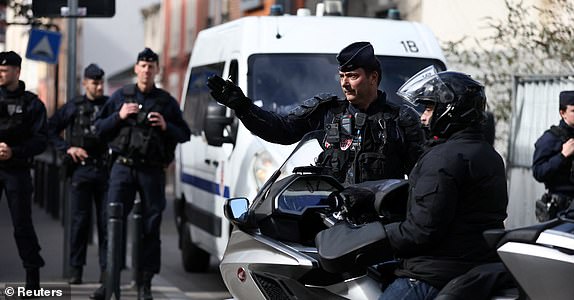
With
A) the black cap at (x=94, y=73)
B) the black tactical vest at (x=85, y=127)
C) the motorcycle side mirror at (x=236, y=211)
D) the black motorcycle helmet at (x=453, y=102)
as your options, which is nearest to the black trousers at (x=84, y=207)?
the black tactical vest at (x=85, y=127)

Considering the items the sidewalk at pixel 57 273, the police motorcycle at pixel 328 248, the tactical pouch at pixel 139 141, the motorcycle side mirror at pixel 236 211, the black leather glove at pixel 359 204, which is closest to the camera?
the police motorcycle at pixel 328 248

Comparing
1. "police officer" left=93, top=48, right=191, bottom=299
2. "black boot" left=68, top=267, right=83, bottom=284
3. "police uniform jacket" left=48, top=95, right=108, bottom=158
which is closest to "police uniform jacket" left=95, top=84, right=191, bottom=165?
"police officer" left=93, top=48, right=191, bottom=299

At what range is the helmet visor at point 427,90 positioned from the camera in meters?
4.24

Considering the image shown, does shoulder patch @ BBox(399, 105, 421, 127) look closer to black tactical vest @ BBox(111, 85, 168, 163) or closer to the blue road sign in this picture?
black tactical vest @ BBox(111, 85, 168, 163)

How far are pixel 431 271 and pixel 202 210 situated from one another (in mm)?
6804

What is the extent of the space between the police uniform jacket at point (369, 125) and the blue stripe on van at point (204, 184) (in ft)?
11.8

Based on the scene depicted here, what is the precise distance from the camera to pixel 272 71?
9805 millimetres

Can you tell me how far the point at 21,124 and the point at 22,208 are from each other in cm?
63

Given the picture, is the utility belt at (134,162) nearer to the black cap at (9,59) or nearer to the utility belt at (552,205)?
the black cap at (9,59)

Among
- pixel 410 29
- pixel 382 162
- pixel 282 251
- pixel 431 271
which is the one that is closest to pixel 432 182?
pixel 431 271

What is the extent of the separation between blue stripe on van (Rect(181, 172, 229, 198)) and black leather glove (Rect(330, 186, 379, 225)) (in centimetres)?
536

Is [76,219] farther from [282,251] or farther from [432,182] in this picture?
[432,182]

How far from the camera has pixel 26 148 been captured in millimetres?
9125

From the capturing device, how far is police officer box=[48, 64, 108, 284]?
1043 centimetres
